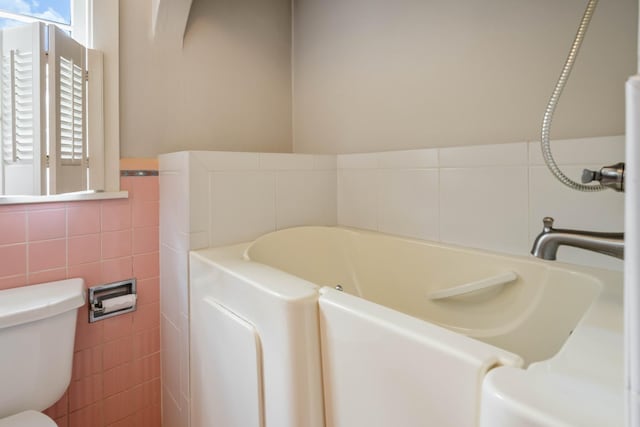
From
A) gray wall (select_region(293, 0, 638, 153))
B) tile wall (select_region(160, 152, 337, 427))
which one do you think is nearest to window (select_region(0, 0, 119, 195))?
tile wall (select_region(160, 152, 337, 427))

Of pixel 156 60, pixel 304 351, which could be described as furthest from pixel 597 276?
pixel 156 60

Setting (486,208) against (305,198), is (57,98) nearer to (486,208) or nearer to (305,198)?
(305,198)

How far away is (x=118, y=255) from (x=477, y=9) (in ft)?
5.38

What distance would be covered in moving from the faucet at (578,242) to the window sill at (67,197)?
1369 millimetres

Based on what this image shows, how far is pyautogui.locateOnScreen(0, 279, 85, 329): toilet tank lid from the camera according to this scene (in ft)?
3.04

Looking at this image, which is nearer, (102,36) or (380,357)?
(380,357)

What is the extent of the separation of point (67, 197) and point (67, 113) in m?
0.29

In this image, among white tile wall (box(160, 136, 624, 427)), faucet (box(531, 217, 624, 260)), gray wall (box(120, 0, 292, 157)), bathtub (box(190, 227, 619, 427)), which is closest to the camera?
bathtub (box(190, 227, 619, 427))

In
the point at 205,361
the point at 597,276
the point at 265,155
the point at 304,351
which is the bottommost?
the point at 205,361

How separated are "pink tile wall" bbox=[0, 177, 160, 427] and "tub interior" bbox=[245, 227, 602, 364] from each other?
1.64 feet

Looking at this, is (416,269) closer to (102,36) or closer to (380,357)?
(380,357)

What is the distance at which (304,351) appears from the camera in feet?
2.41

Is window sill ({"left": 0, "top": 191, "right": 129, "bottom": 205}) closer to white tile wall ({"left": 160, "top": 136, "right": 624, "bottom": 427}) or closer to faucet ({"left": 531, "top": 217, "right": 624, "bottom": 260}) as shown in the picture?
white tile wall ({"left": 160, "top": 136, "right": 624, "bottom": 427})

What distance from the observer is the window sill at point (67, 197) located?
41.1 inches
